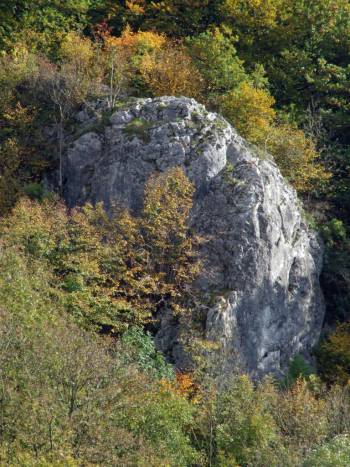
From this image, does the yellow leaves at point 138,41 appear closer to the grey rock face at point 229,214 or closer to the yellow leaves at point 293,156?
the grey rock face at point 229,214

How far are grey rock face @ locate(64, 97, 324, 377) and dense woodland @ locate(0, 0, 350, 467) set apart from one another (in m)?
0.99

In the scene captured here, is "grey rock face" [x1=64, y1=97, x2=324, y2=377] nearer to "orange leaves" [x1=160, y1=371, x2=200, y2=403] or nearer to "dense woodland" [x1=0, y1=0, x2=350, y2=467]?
"dense woodland" [x1=0, y1=0, x2=350, y2=467]

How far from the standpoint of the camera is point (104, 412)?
84.8 ft

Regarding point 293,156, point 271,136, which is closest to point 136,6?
point 271,136

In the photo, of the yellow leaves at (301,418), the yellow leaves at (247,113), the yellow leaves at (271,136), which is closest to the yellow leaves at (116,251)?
the yellow leaves at (301,418)

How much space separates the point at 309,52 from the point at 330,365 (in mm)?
20495

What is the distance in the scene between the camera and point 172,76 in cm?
4466

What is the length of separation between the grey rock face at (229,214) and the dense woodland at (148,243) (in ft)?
3.26

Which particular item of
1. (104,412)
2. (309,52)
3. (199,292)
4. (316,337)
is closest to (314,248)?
(316,337)

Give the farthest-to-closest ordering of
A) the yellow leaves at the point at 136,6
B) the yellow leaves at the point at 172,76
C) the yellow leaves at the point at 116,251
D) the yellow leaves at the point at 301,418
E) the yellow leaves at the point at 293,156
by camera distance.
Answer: the yellow leaves at the point at 136,6 → the yellow leaves at the point at 172,76 → the yellow leaves at the point at 293,156 → the yellow leaves at the point at 116,251 → the yellow leaves at the point at 301,418

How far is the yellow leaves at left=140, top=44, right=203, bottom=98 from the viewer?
44.7m

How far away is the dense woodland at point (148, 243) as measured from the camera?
2639cm

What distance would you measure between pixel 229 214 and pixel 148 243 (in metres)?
3.60

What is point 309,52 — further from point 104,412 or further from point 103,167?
point 104,412
